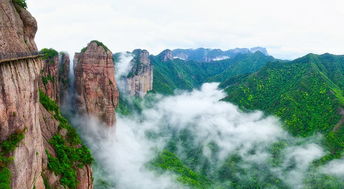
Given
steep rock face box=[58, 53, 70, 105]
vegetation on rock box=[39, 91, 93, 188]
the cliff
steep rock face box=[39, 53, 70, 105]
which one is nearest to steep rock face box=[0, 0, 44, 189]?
the cliff

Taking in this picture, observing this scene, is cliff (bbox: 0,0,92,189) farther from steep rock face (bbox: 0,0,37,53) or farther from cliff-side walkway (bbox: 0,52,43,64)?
cliff-side walkway (bbox: 0,52,43,64)

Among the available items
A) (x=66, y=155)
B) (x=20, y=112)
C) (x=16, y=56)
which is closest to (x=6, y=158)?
(x=20, y=112)

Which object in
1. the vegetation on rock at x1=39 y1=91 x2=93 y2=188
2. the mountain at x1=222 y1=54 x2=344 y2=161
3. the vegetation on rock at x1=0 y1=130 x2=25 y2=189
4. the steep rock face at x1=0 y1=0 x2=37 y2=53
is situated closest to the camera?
the vegetation on rock at x1=0 y1=130 x2=25 y2=189

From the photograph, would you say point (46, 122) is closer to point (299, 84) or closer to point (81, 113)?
point (81, 113)

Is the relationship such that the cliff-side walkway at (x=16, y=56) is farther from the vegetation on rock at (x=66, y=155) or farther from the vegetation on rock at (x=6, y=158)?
the vegetation on rock at (x=66, y=155)

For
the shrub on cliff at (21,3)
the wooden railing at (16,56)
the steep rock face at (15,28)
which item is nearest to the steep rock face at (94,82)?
the steep rock face at (15,28)

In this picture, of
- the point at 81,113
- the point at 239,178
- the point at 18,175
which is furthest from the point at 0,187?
the point at 239,178

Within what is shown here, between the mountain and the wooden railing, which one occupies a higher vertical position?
the wooden railing
